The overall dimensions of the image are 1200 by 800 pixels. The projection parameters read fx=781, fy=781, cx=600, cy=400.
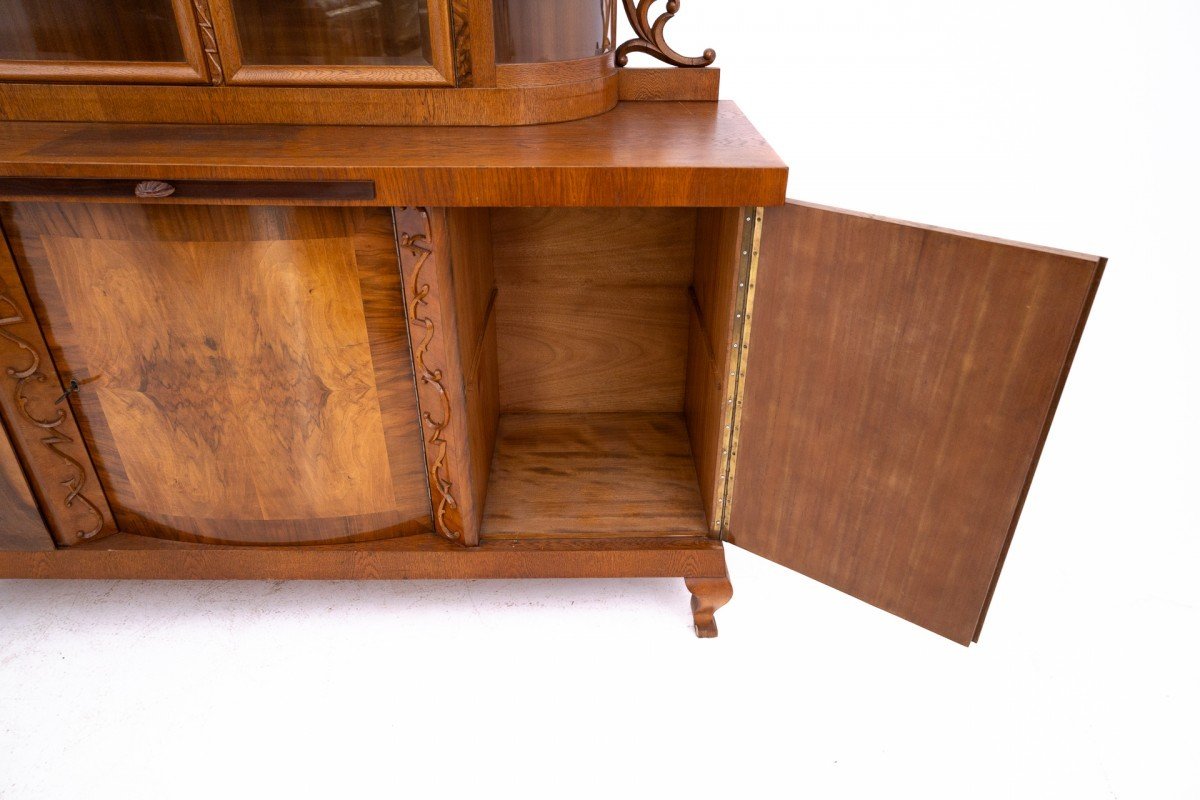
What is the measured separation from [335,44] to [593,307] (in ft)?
2.57

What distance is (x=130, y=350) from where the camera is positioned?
1.30 m

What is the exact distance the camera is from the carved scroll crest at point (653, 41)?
1463mm

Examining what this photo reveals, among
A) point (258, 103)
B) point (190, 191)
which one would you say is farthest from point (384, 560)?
point (258, 103)

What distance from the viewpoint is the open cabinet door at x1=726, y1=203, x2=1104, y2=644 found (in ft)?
3.50

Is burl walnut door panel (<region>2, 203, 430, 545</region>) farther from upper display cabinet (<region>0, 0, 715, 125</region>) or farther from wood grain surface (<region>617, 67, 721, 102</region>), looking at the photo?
wood grain surface (<region>617, 67, 721, 102</region>)

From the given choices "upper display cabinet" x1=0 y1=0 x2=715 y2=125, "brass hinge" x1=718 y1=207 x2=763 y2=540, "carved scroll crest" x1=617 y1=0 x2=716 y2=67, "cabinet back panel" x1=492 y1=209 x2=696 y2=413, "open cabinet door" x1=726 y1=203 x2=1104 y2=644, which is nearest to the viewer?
"open cabinet door" x1=726 y1=203 x2=1104 y2=644

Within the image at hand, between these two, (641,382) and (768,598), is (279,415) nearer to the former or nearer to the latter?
(641,382)

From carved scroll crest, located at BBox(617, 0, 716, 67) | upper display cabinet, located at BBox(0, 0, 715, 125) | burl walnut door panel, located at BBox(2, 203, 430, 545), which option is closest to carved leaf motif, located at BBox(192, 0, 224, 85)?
upper display cabinet, located at BBox(0, 0, 715, 125)

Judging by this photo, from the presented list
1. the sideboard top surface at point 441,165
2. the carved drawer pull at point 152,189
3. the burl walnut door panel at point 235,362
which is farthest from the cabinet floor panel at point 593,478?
the carved drawer pull at point 152,189

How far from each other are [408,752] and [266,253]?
87 centimetres

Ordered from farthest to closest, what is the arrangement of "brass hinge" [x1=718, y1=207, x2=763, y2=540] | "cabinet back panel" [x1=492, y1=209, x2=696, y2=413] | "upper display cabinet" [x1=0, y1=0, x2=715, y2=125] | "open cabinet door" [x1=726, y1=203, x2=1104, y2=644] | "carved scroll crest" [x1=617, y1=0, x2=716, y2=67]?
"cabinet back panel" [x1=492, y1=209, x2=696, y2=413], "carved scroll crest" [x1=617, y1=0, x2=716, y2=67], "upper display cabinet" [x1=0, y1=0, x2=715, y2=125], "brass hinge" [x1=718, y1=207, x2=763, y2=540], "open cabinet door" [x1=726, y1=203, x2=1104, y2=644]

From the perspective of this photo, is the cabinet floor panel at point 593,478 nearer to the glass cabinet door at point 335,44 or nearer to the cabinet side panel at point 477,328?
the cabinet side panel at point 477,328

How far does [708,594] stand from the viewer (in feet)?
5.01

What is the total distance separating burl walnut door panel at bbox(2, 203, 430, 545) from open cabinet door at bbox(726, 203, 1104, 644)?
2.06 ft
